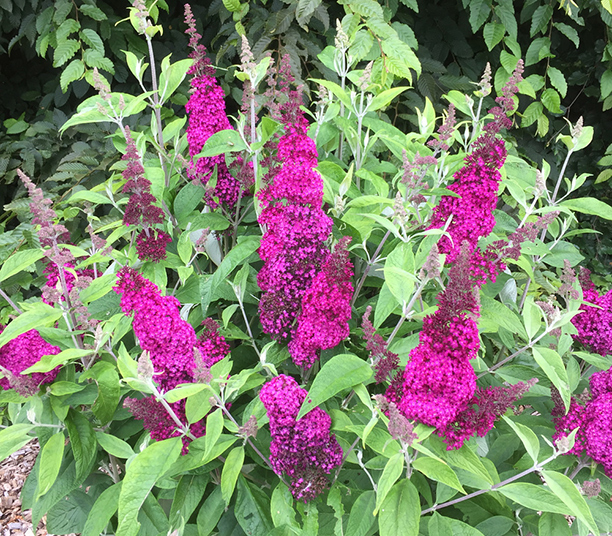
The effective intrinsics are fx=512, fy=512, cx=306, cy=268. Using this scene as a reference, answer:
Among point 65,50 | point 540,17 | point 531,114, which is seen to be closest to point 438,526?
point 65,50

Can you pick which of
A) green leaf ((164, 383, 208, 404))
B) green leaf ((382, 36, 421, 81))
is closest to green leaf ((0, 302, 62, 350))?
→ green leaf ((164, 383, 208, 404))

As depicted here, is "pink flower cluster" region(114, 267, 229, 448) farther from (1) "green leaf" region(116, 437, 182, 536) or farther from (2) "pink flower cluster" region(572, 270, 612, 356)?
(2) "pink flower cluster" region(572, 270, 612, 356)

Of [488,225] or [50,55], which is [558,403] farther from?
[50,55]

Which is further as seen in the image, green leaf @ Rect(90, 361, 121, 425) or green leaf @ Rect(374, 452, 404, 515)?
green leaf @ Rect(90, 361, 121, 425)

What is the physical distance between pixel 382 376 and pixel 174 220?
88 centimetres

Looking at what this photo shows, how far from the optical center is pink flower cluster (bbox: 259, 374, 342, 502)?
0.92m

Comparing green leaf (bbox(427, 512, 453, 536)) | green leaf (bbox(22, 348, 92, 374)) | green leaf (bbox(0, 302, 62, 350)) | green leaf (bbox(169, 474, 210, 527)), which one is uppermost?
green leaf (bbox(0, 302, 62, 350))

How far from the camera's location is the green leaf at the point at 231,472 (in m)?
0.94

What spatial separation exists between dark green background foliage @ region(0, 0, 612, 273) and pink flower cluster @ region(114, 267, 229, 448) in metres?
1.65

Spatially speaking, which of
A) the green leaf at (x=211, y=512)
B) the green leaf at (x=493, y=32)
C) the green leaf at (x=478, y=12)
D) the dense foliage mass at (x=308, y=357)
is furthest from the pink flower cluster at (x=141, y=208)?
the green leaf at (x=493, y=32)

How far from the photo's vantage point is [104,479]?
4.67 ft

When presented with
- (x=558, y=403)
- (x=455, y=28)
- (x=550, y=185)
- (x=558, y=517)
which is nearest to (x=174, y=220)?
(x=558, y=403)

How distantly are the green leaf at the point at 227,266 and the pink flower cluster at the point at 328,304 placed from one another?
245mm

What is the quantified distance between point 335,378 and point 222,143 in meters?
0.69
